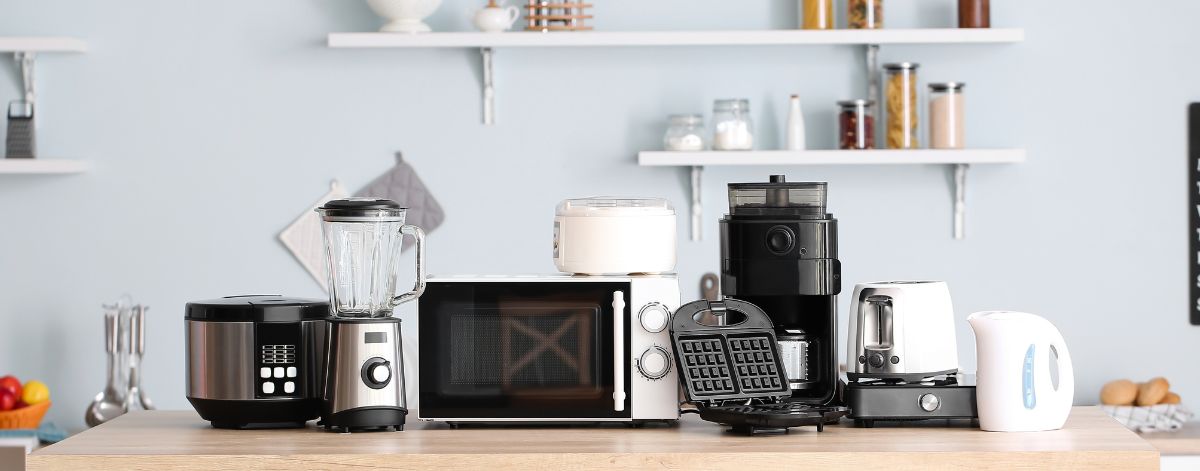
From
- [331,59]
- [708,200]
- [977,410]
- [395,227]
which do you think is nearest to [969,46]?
[708,200]

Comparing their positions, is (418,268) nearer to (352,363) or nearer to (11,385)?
(352,363)

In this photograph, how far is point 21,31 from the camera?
3.59 metres

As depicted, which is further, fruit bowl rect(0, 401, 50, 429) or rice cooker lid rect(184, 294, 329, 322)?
fruit bowl rect(0, 401, 50, 429)

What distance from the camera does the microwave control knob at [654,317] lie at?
1749mm

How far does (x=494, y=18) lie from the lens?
3.42m

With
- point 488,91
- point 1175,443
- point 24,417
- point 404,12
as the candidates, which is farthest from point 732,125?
point 24,417

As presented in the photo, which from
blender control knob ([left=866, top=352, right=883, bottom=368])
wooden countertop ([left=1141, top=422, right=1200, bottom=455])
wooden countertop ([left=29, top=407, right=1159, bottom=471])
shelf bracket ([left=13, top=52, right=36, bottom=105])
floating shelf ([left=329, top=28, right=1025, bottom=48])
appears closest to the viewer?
wooden countertop ([left=29, top=407, right=1159, bottom=471])

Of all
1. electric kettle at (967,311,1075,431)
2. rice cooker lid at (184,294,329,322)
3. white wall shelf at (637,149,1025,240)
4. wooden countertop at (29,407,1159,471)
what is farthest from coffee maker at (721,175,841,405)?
white wall shelf at (637,149,1025,240)

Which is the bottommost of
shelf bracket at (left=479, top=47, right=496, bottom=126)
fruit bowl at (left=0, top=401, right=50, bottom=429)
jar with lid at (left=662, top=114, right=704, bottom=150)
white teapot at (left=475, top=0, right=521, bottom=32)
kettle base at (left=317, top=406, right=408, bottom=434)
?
fruit bowl at (left=0, top=401, right=50, bottom=429)

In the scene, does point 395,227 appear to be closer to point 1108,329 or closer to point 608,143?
point 608,143

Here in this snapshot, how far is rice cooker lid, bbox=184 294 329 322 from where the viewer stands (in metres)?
1.74

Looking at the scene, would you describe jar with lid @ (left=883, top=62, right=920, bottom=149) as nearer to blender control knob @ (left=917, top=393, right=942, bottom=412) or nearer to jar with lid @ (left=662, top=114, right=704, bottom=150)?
jar with lid @ (left=662, top=114, right=704, bottom=150)

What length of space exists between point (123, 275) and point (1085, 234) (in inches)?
111

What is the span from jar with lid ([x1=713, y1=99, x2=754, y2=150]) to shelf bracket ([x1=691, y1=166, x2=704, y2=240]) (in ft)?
0.38
